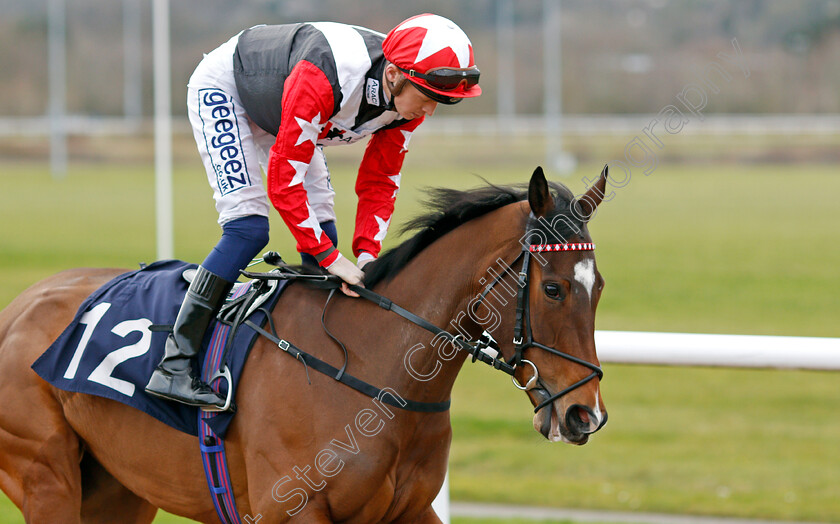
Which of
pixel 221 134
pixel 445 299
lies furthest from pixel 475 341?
pixel 221 134

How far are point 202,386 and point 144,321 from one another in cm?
36

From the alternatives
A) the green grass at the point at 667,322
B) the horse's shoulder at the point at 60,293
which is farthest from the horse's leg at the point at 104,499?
the green grass at the point at 667,322

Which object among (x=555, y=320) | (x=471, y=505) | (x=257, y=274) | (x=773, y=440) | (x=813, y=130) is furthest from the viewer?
(x=813, y=130)

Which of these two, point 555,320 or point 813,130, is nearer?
point 555,320

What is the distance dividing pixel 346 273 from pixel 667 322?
936 cm

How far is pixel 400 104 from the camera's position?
279 centimetres

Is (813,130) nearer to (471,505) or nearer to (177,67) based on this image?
(177,67)

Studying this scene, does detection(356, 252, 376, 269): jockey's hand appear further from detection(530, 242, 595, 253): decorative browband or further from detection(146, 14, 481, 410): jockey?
detection(530, 242, 595, 253): decorative browband

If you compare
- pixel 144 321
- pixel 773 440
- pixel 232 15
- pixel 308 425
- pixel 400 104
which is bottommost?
pixel 773 440

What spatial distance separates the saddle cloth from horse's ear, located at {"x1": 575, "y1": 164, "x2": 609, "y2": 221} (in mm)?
1021

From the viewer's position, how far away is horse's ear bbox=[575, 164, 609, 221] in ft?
8.42

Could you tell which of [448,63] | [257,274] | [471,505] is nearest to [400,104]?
[448,63]

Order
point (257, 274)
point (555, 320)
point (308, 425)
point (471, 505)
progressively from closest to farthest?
point (555, 320) → point (308, 425) → point (257, 274) → point (471, 505)

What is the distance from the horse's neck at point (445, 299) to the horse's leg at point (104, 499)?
127cm
